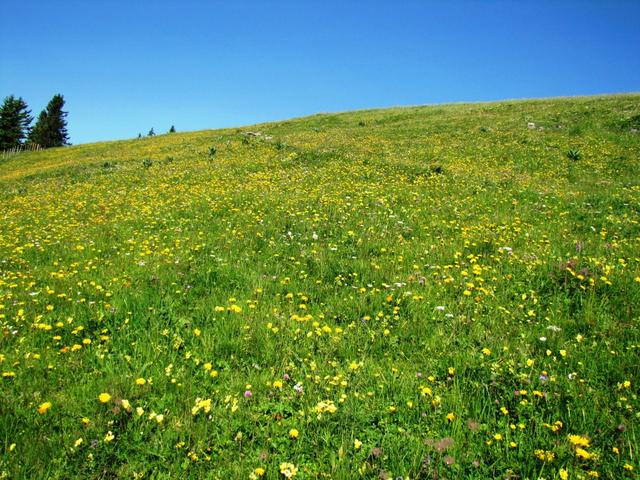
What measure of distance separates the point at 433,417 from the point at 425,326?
1595mm

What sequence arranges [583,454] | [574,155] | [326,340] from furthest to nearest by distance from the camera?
1. [574,155]
2. [326,340]
3. [583,454]

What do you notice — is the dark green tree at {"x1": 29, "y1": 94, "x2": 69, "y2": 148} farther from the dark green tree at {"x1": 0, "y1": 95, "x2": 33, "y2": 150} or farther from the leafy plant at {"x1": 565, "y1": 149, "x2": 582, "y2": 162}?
the leafy plant at {"x1": 565, "y1": 149, "x2": 582, "y2": 162}

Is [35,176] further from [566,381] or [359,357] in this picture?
[566,381]

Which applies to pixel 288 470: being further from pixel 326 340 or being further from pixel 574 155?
pixel 574 155

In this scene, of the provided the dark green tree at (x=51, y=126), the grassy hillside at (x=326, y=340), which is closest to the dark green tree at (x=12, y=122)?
the dark green tree at (x=51, y=126)

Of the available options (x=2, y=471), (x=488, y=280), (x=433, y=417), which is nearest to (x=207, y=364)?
(x=2, y=471)

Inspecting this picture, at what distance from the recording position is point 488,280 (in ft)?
21.2

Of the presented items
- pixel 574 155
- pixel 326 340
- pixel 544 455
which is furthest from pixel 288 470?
pixel 574 155

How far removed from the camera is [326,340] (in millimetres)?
4824

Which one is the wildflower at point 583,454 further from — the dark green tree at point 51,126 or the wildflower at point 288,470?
the dark green tree at point 51,126

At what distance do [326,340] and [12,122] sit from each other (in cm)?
9405

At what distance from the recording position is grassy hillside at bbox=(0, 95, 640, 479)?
3.26m

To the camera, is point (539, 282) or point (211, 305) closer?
point (211, 305)

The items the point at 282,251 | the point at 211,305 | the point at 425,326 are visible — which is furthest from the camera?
the point at 282,251
